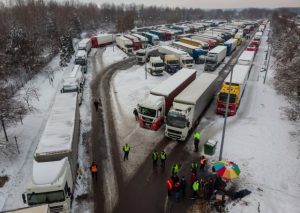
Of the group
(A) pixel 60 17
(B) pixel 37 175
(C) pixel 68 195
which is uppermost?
(A) pixel 60 17

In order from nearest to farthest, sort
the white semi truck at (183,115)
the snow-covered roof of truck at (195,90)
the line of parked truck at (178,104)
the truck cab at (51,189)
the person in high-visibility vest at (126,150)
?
the truck cab at (51,189) < the person in high-visibility vest at (126,150) < the white semi truck at (183,115) < the line of parked truck at (178,104) < the snow-covered roof of truck at (195,90)

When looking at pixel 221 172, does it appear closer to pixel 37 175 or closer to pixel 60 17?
pixel 37 175

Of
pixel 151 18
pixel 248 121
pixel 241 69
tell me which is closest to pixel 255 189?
pixel 248 121

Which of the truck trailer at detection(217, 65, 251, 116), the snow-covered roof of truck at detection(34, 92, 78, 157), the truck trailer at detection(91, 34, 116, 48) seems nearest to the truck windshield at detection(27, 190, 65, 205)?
the snow-covered roof of truck at detection(34, 92, 78, 157)

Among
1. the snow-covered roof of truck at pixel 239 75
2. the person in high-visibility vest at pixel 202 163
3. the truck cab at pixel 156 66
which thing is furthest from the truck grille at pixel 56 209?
the truck cab at pixel 156 66

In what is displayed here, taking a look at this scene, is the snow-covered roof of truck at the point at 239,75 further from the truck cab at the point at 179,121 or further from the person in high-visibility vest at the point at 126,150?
the person in high-visibility vest at the point at 126,150

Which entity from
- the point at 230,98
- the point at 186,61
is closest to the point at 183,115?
the point at 230,98
